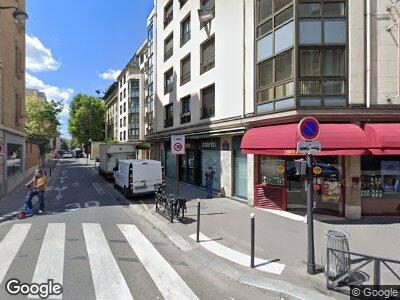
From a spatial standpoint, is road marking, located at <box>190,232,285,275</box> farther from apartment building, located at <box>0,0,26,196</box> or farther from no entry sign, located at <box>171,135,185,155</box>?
apartment building, located at <box>0,0,26,196</box>

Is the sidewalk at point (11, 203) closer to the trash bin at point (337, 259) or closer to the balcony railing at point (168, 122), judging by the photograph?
the trash bin at point (337, 259)

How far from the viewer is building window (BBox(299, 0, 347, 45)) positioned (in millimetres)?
10906

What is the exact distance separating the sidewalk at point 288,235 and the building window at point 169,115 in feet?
42.5

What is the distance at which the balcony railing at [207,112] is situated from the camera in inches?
701

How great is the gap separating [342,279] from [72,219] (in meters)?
Answer: 8.74

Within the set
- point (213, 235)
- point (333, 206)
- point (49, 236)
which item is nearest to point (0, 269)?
point (49, 236)

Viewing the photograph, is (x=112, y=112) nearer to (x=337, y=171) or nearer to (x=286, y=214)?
(x=286, y=214)

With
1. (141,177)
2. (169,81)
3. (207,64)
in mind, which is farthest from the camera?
(169,81)

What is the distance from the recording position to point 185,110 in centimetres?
2205

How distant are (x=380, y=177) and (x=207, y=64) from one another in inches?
442

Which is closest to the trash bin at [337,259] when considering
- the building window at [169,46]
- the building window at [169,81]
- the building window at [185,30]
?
the building window at [185,30]

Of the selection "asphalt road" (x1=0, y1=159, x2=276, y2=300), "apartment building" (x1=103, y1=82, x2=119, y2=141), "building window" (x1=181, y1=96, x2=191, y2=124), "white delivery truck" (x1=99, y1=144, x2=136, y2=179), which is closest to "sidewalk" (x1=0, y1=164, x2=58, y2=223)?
"asphalt road" (x1=0, y1=159, x2=276, y2=300)

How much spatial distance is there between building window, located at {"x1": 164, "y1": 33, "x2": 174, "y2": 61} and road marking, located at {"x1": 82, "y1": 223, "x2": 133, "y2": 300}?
61.8ft

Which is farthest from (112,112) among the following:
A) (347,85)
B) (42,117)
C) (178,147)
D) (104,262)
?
(104,262)
